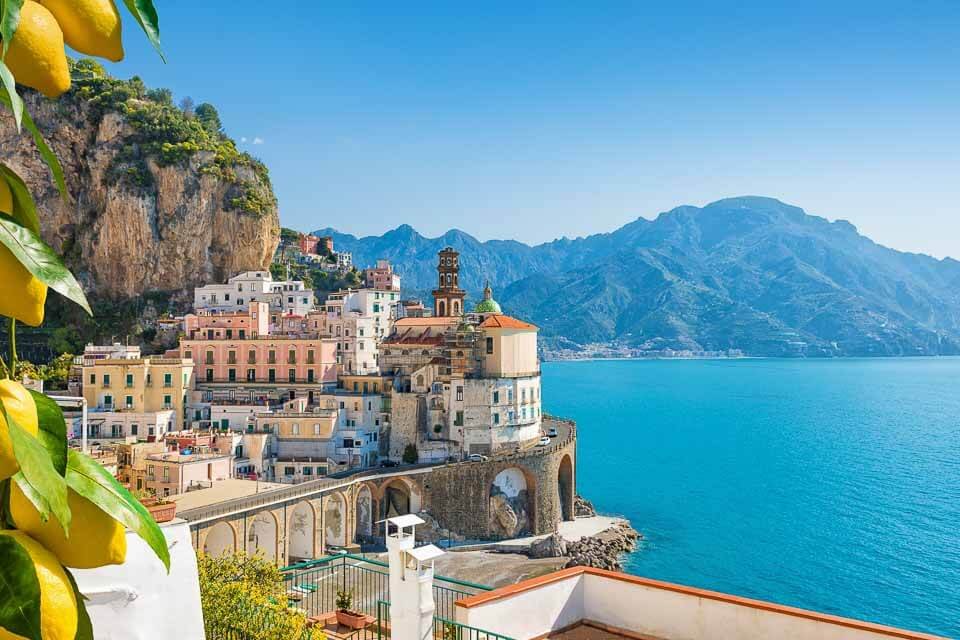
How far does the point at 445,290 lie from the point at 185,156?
2733cm

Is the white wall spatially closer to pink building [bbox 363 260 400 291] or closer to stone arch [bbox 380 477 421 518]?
stone arch [bbox 380 477 421 518]

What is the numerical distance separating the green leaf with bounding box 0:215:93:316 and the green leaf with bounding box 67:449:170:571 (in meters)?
0.22

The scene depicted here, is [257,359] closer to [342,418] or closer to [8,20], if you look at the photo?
[342,418]

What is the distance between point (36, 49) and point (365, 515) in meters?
41.0

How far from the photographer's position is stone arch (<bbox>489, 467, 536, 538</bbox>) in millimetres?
42188

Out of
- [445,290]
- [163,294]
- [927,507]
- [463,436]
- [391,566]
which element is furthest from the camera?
[163,294]

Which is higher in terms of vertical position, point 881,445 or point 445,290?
point 445,290

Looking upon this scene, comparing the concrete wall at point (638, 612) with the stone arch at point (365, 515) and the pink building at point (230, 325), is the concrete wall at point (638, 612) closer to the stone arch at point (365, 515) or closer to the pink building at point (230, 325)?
the stone arch at point (365, 515)

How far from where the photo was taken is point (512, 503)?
141 feet

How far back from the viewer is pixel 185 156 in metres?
65.0

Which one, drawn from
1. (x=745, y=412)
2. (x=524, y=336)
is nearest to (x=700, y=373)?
(x=745, y=412)

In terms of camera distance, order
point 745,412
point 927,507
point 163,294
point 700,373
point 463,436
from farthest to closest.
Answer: point 700,373 → point 745,412 → point 163,294 → point 927,507 → point 463,436

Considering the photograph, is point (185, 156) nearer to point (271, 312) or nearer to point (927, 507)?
point (271, 312)

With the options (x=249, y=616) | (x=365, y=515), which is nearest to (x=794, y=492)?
(x=365, y=515)
